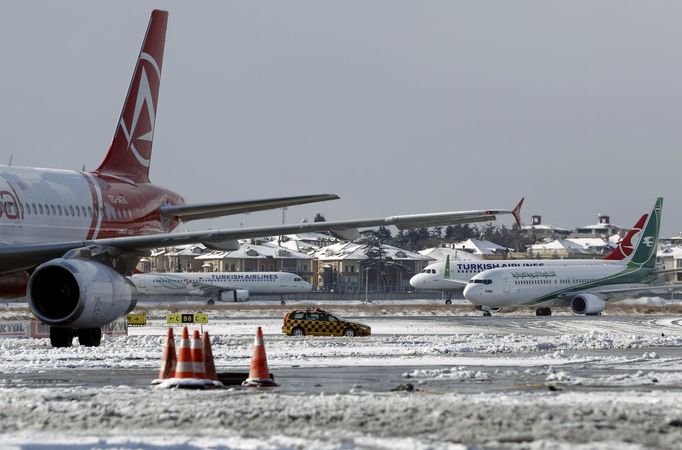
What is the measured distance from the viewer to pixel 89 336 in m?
22.9

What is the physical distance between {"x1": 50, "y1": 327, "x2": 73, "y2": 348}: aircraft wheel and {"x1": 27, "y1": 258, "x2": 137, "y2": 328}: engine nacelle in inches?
70.3

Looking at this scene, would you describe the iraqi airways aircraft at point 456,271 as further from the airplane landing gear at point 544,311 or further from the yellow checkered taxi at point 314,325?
the yellow checkered taxi at point 314,325

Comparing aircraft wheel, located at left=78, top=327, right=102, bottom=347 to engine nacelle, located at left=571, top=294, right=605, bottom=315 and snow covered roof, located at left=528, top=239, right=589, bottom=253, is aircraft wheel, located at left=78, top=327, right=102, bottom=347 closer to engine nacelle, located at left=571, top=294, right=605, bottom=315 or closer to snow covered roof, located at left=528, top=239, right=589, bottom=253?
engine nacelle, located at left=571, top=294, right=605, bottom=315

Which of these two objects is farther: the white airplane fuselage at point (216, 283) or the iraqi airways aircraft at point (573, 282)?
the white airplane fuselage at point (216, 283)

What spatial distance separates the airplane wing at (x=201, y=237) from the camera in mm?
21922

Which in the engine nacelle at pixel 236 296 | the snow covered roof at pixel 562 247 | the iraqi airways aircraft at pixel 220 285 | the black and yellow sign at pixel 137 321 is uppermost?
the snow covered roof at pixel 562 247

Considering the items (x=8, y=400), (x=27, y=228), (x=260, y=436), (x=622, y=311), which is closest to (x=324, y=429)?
(x=260, y=436)

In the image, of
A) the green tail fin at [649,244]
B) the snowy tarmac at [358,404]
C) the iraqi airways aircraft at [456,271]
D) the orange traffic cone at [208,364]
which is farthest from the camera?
the iraqi airways aircraft at [456,271]

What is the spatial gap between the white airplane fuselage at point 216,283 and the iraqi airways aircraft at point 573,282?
3229 cm

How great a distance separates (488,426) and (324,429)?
125cm

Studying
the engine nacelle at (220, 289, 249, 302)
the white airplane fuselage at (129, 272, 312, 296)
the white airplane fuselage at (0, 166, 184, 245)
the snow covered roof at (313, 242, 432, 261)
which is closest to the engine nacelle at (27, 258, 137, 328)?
the white airplane fuselage at (0, 166, 184, 245)

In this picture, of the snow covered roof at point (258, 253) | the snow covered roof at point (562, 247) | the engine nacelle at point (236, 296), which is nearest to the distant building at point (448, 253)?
the snow covered roof at point (562, 247)

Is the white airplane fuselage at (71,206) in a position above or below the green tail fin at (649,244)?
below

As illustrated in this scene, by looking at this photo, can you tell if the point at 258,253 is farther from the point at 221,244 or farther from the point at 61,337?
the point at 61,337
